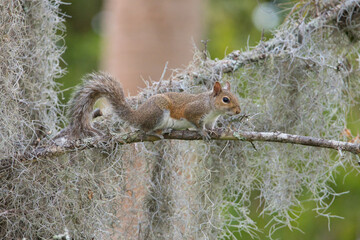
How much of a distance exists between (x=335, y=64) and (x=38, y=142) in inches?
78.2

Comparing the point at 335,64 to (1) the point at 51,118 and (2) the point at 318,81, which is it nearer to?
(2) the point at 318,81

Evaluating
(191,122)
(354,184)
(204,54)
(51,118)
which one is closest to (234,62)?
(204,54)

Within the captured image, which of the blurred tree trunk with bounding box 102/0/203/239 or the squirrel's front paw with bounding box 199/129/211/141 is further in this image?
the blurred tree trunk with bounding box 102/0/203/239

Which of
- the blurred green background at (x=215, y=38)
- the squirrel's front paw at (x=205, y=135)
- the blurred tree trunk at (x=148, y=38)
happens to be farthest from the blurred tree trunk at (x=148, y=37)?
the squirrel's front paw at (x=205, y=135)

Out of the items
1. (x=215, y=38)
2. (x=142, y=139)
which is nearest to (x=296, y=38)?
(x=142, y=139)

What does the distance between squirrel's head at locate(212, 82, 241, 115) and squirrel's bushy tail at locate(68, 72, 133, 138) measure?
1.62ft

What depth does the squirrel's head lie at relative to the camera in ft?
9.82

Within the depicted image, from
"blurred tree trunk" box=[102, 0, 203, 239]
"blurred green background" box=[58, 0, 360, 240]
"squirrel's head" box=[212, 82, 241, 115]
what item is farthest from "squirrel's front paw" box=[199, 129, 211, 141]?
"blurred green background" box=[58, 0, 360, 240]

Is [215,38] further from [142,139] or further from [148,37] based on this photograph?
[142,139]

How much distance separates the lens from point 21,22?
111 inches

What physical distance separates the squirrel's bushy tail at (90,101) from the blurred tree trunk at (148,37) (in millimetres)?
2465

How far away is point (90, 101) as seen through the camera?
9.36 ft

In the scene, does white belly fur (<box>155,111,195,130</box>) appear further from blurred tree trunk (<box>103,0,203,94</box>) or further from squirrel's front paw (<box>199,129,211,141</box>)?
blurred tree trunk (<box>103,0,203,94</box>)

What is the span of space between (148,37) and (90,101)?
2.80 metres
